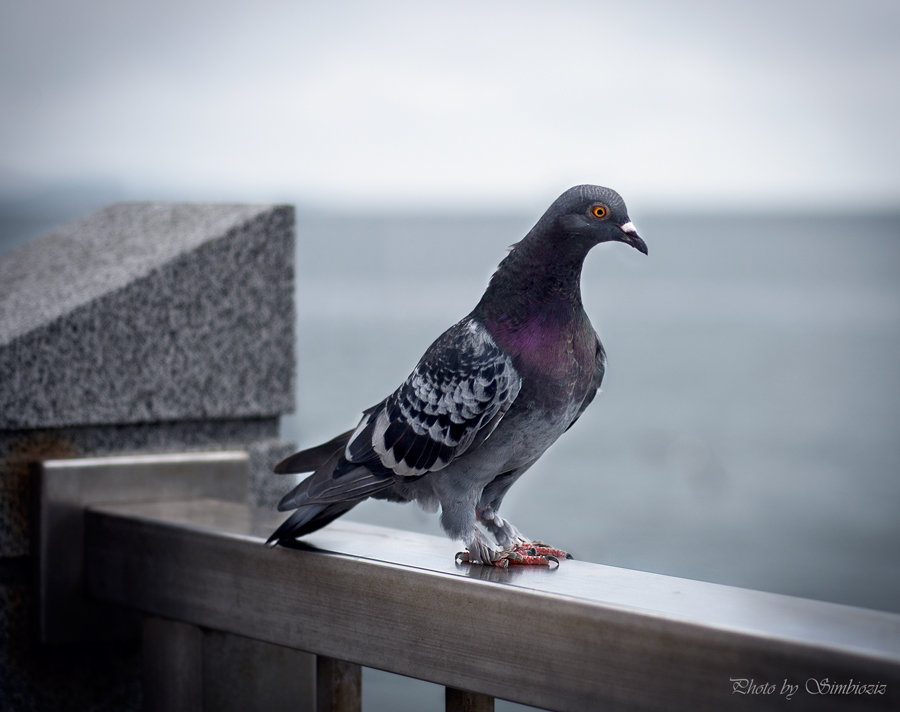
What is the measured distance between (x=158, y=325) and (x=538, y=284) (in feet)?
2.86

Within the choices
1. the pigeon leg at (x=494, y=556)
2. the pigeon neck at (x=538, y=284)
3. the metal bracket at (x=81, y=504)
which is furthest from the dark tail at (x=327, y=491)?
the metal bracket at (x=81, y=504)

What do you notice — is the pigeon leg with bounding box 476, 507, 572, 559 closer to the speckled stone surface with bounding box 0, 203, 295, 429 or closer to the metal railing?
the metal railing

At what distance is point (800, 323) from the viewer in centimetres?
2536

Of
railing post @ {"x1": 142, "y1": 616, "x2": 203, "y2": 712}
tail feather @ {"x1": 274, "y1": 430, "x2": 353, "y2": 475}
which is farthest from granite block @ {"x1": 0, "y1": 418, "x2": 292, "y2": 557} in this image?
tail feather @ {"x1": 274, "y1": 430, "x2": 353, "y2": 475}

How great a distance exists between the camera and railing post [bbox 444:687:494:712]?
1213mm

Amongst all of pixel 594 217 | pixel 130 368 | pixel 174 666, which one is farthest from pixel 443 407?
pixel 130 368

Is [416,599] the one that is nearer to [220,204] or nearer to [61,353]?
[61,353]

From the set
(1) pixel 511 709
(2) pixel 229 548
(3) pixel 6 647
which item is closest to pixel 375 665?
(2) pixel 229 548

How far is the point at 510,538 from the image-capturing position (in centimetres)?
145

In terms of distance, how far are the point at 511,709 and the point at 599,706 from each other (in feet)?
5.59

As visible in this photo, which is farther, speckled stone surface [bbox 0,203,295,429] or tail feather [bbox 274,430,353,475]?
speckled stone surface [bbox 0,203,295,429]

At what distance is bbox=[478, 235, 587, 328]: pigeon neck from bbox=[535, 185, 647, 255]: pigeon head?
0.11 ft

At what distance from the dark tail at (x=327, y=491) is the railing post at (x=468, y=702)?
28 centimetres

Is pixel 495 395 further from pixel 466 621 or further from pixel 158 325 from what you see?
pixel 158 325
